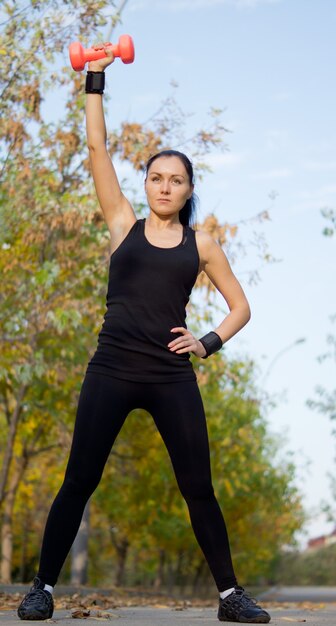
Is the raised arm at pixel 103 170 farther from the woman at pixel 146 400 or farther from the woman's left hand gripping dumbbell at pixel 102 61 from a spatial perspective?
the woman at pixel 146 400

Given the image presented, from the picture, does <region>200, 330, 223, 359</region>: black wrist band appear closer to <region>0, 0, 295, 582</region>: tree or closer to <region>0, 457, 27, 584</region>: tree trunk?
<region>0, 0, 295, 582</region>: tree

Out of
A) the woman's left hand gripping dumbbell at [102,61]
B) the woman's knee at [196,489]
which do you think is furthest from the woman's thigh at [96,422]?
the woman's left hand gripping dumbbell at [102,61]

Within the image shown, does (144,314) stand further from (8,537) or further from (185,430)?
(8,537)

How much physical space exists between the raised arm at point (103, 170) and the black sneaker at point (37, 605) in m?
1.71

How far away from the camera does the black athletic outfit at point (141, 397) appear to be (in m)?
4.70

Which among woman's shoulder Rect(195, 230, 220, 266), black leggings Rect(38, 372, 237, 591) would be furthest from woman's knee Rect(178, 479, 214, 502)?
woman's shoulder Rect(195, 230, 220, 266)

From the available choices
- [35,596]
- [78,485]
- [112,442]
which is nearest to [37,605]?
[35,596]

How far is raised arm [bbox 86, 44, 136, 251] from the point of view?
502cm

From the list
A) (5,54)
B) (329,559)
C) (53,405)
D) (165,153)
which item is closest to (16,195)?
(5,54)

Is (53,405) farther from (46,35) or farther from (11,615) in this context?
(11,615)

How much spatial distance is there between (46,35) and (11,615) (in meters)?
8.53

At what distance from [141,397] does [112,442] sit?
0.26 metres

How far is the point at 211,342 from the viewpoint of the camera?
197 inches

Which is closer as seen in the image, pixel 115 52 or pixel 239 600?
pixel 239 600
